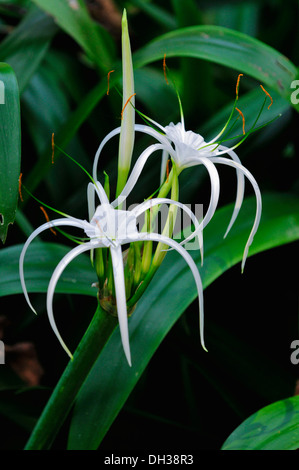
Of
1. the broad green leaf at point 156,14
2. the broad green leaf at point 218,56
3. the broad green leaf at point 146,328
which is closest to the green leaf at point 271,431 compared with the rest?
the broad green leaf at point 146,328

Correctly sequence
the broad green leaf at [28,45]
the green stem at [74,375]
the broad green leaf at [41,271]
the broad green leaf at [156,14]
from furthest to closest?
1. the broad green leaf at [156,14]
2. the broad green leaf at [28,45]
3. the broad green leaf at [41,271]
4. the green stem at [74,375]

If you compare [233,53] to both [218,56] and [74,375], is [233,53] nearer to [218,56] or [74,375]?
[218,56]

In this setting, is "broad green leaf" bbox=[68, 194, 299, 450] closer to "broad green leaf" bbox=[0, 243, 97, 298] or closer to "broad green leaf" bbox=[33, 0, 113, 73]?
"broad green leaf" bbox=[0, 243, 97, 298]

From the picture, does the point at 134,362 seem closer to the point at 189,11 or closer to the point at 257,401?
the point at 257,401

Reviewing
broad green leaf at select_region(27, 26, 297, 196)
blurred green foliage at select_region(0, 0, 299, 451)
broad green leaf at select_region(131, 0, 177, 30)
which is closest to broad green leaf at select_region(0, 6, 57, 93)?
blurred green foliage at select_region(0, 0, 299, 451)

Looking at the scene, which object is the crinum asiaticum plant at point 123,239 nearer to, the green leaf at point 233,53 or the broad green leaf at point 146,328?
the broad green leaf at point 146,328
